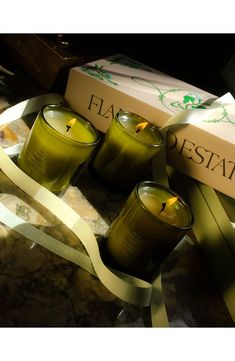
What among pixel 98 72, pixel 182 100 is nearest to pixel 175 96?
pixel 182 100

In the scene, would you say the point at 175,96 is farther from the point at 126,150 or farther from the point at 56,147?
the point at 56,147

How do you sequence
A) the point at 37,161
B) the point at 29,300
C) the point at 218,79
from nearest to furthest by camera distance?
the point at 29,300
the point at 37,161
the point at 218,79

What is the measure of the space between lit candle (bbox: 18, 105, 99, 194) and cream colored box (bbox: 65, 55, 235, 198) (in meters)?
0.09

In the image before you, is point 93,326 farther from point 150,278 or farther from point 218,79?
point 218,79

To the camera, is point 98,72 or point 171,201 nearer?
point 171,201

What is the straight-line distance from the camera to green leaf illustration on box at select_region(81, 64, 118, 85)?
667 mm

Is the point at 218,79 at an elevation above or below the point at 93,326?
above

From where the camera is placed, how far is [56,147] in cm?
52

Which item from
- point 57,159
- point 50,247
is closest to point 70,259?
point 50,247

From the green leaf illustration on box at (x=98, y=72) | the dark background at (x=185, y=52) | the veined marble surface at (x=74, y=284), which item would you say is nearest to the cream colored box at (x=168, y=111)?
the green leaf illustration on box at (x=98, y=72)

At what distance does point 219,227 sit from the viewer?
595mm

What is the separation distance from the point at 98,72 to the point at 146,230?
1.11 feet

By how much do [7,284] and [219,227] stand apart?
33 cm

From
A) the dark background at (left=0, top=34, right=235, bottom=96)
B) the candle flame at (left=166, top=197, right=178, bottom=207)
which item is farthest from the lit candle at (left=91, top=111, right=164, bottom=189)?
the dark background at (left=0, top=34, right=235, bottom=96)
